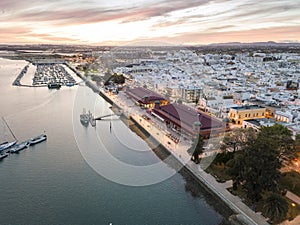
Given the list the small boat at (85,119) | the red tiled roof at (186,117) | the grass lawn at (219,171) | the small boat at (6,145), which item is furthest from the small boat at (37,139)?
the grass lawn at (219,171)

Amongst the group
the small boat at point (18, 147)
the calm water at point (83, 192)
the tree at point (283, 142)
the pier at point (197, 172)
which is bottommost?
the calm water at point (83, 192)

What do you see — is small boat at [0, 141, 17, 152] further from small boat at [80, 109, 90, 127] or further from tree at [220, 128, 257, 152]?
tree at [220, 128, 257, 152]

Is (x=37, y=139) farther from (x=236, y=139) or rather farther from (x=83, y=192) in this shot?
(x=236, y=139)

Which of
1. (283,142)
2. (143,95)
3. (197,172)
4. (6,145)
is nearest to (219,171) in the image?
(197,172)

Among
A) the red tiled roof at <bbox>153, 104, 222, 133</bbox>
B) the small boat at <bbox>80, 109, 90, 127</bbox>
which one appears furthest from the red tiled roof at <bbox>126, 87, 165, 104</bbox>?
the small boat at <bbox>80, 109, 90, 127</bbox>

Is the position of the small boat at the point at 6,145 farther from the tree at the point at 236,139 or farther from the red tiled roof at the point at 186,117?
the tree at the point at 236,139
